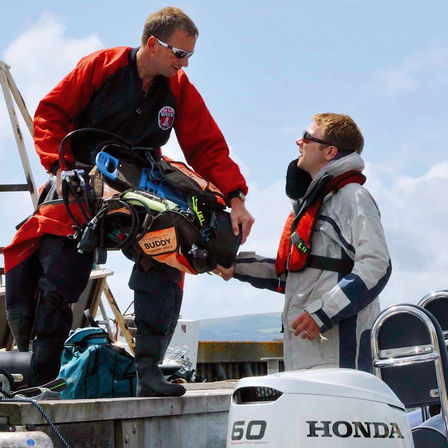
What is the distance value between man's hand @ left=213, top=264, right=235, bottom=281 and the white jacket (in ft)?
0.95

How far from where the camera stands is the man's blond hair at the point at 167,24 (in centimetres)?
383

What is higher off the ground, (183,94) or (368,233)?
(183,94)

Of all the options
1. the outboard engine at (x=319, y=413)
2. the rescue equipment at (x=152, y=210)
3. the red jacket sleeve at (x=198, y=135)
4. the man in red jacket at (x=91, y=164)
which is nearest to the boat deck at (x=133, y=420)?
the man in red jacket at (x=91, y=164)

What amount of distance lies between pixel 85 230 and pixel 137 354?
2.13ft

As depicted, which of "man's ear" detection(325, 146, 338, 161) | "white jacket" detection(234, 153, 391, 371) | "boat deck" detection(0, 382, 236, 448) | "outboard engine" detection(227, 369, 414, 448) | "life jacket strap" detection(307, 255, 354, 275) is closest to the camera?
"outboard engine" detection(227, 369, 414, 448)

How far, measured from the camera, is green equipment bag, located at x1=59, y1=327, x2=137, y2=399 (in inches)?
163

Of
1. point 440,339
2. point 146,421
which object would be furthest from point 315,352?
point 440,339

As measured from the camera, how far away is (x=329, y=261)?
12.2 feet

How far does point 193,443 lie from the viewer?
370 centimetres

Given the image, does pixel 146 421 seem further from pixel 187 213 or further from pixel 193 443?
pixel 187 213

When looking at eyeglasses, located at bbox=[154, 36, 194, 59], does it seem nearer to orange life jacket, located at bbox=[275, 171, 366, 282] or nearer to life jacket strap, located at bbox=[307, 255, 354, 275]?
orange life jacket, located at bbox=[275, 171, 366, 282]

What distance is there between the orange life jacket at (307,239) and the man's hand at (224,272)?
0.22 metres

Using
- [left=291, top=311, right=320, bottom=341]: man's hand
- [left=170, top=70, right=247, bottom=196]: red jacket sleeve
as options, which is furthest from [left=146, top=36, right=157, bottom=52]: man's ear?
[left=291, top=311, right=320, bottom=341]: man's hand

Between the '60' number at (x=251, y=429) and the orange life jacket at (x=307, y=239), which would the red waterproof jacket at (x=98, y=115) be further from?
the '60' number at (x=251, y=429)
